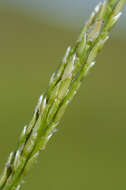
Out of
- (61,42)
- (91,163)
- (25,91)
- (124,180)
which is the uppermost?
(61,42)

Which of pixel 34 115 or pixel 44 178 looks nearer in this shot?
pixel 34 115

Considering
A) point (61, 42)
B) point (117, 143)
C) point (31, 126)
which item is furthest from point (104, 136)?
point (31, 126)

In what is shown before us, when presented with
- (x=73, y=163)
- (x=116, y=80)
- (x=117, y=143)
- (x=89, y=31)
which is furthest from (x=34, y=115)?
(x=116, y=80)

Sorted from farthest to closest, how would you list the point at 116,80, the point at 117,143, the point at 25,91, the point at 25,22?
the point at 25,22, the point at 116,80, the point at 25,91, the point at 117,143

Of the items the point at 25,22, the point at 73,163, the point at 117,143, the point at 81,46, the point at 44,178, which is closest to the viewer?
the point at 81,46

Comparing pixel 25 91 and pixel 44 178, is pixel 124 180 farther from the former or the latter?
pixel 25 91

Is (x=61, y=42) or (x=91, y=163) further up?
(x=61, y=42)

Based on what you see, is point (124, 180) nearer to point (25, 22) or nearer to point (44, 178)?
point (44, 178)
